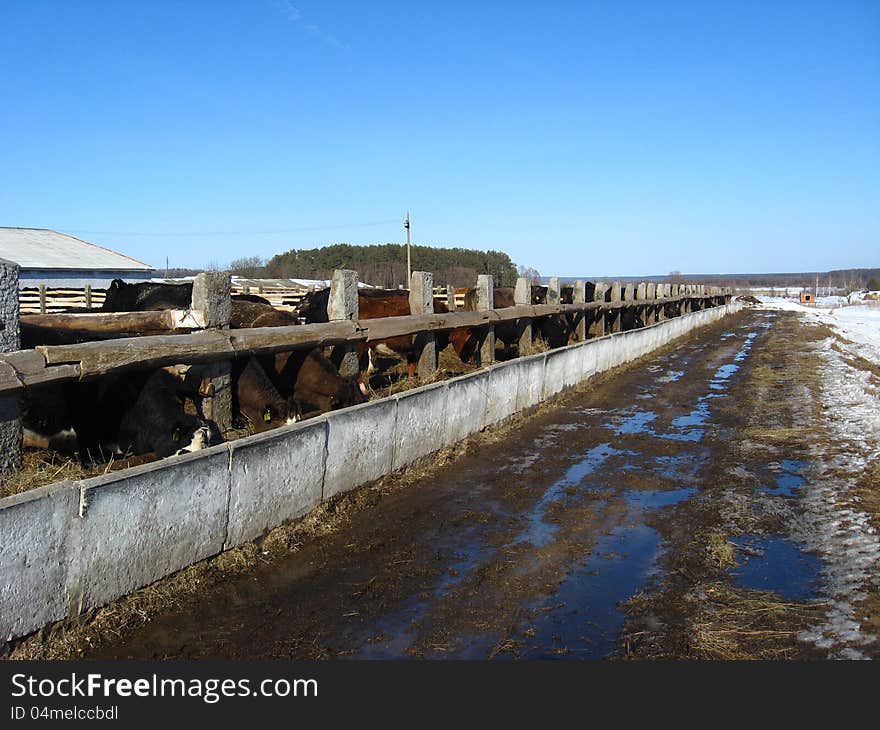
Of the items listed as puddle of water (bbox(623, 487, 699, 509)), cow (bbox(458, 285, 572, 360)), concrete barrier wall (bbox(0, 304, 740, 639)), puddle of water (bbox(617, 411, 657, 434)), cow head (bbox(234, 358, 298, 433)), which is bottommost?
puddle of water (bbox(623, 487, 699, 509))

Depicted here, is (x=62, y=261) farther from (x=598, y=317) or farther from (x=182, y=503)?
(x=182, y=503)

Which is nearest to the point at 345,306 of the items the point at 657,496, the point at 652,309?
the point at 657,496

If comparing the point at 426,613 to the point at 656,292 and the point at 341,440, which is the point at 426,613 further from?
the point at 656,292

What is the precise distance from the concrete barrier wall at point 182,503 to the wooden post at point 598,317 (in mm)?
12013

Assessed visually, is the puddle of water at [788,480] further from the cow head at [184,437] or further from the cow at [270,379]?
the cow head at [184,437]

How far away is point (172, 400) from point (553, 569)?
10.2 ft

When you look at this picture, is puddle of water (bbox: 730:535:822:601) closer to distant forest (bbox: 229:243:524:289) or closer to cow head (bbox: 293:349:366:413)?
cow head (bbox: 293:349:366:413)

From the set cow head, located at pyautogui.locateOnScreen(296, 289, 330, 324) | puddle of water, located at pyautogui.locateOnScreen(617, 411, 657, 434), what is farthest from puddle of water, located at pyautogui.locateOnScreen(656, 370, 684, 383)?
cow head, located at pyautogui.locateOnScreen(296, 289, 330, 324)

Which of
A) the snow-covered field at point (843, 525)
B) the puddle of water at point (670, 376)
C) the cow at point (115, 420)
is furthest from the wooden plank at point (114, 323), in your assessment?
the puddle of water at point (670, 376)

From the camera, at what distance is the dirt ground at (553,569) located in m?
3.66

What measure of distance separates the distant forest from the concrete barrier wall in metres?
73.8

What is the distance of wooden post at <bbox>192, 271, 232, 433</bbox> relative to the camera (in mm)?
5766

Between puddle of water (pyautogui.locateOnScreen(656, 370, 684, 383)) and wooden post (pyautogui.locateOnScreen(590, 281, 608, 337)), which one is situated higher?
wooden post (pyautogui.locateOnScreen(590, 281, 608, 337))

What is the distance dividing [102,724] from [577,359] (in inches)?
411
